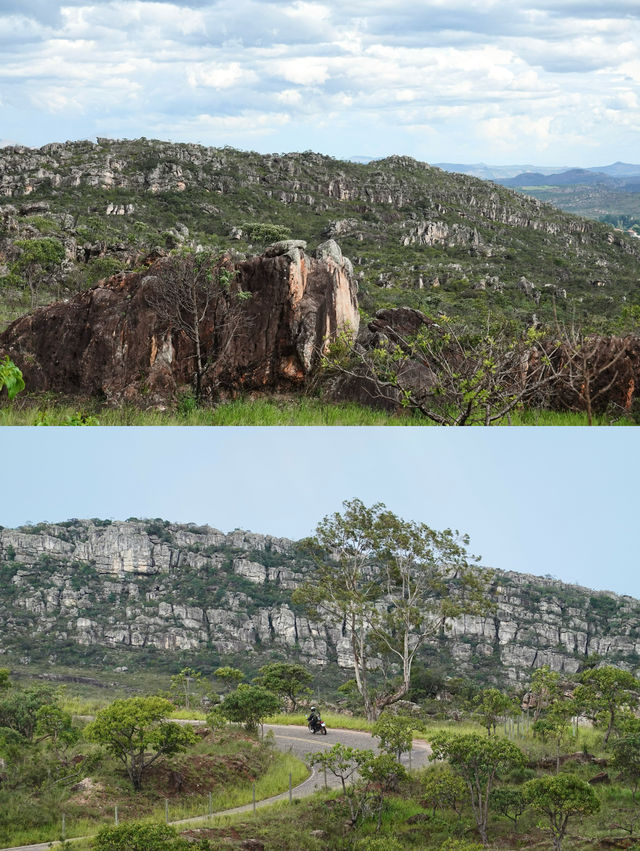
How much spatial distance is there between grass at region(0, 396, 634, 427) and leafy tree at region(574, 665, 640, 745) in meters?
8.23

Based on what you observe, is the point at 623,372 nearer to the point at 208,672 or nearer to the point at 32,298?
the point at 208,672

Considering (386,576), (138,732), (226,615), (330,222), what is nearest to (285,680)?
(386,576)

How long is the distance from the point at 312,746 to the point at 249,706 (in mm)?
1503

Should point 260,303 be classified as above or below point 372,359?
above

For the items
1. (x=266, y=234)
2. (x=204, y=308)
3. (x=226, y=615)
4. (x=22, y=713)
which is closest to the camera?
(x=204, y=308)

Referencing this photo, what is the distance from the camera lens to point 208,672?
96.3 ft

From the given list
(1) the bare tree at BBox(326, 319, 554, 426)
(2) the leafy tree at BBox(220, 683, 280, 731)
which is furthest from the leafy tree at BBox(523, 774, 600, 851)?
(2) the leafy tree at BBox(220, 683, 280, 731)

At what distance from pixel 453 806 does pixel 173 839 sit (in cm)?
447

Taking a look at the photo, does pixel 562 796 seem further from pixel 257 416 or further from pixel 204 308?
pixel 204 308

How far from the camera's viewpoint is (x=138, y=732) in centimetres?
1266

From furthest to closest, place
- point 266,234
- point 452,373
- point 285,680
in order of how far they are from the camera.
→ point 266,234
point 285,680
point 452,373

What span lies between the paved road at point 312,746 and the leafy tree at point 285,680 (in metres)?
2.19

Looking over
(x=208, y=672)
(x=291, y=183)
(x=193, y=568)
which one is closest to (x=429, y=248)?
(x=291, y=183)

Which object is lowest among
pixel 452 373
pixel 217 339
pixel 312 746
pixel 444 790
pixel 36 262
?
pixel 312 746
